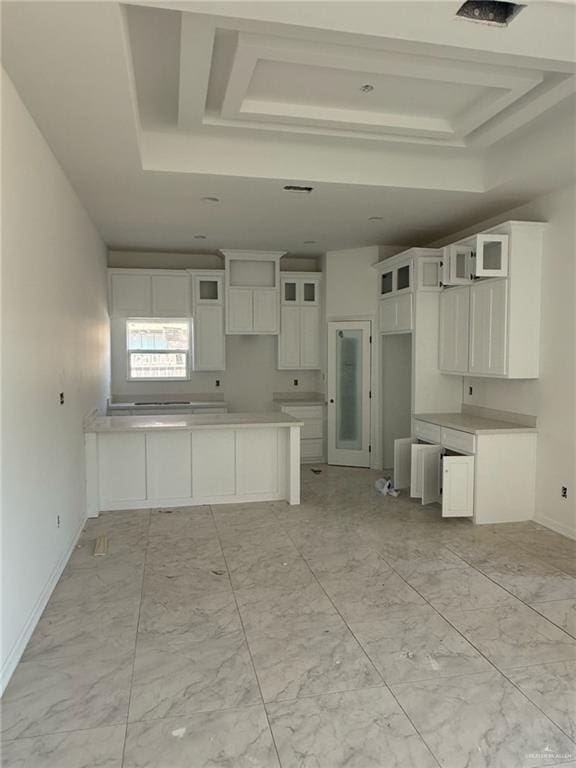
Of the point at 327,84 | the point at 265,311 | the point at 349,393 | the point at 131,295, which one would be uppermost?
the point at 327,84

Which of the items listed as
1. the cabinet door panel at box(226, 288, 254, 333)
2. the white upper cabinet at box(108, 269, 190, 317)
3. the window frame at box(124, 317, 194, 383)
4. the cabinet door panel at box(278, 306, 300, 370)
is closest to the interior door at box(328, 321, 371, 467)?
the cabinet door panel at box(278, 306, 300, 370)

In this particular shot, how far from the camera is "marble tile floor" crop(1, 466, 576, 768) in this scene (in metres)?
1.96

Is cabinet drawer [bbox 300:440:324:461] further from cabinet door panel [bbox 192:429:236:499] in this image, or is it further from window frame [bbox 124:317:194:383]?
cabinet door panel [bbox 192:429:236:499]

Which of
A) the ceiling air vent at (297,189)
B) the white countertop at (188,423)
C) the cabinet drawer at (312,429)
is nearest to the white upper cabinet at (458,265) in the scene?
the ceiling air vent at (297,189)

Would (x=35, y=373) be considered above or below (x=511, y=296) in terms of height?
below

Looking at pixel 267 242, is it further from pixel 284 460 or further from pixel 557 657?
pixel 557 657

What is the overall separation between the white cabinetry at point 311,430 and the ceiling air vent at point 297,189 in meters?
3.20

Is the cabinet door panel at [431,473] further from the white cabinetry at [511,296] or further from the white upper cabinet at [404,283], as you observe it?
the white upper cabinet at [404,283]

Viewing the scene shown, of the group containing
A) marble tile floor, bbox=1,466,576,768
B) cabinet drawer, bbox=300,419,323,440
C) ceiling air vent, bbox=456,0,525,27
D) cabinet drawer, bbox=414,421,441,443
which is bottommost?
marble tile floor, bbox=1,466,576,768

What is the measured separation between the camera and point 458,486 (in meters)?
4.50

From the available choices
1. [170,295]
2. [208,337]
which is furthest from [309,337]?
[170,295]

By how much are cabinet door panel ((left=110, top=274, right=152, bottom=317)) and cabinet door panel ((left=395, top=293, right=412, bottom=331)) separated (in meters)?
3.12

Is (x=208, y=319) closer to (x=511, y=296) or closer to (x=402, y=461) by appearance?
(x=402, y=461)

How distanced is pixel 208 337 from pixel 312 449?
201cm
